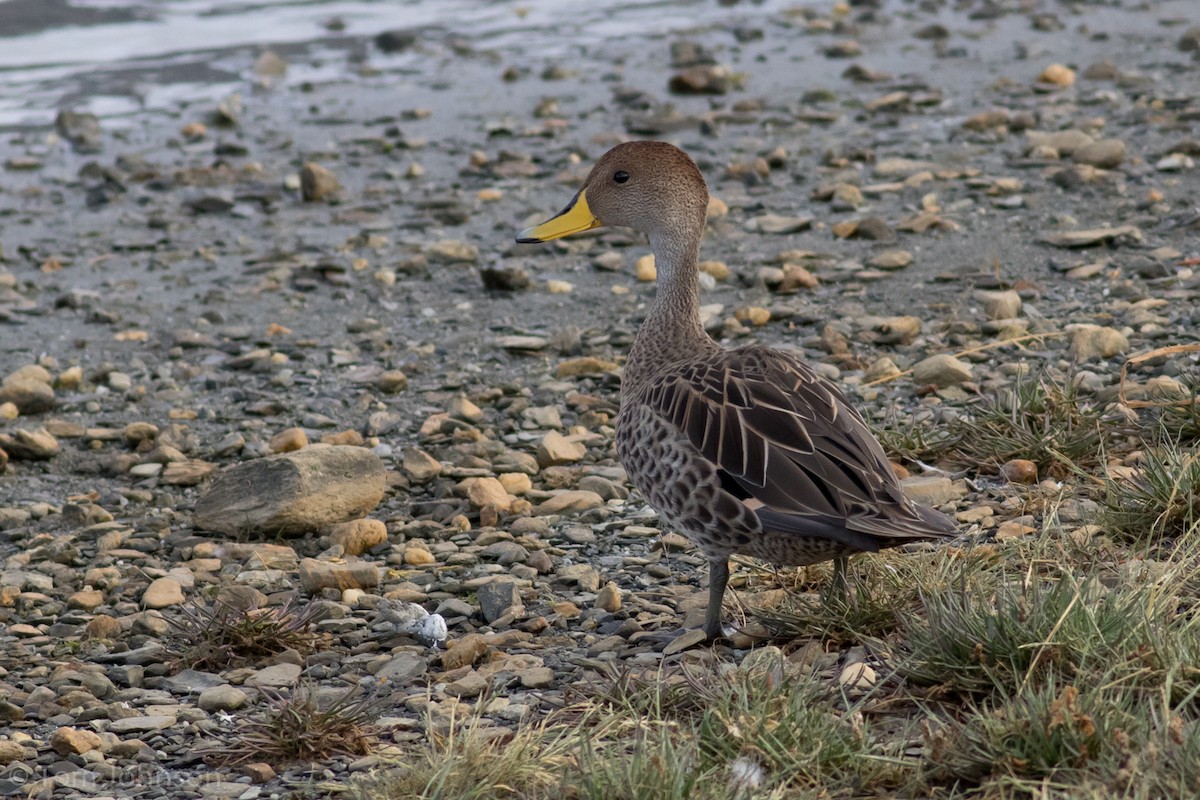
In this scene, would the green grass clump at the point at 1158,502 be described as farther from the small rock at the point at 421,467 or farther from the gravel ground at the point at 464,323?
the small rock at the point at 421,467

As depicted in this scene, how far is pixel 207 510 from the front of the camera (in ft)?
18.9

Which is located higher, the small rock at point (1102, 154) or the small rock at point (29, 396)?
the small rock at point (1102, 154)

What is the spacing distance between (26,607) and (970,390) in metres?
3.72

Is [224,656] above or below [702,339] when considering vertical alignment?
below

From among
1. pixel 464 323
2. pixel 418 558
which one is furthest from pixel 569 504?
pixel 464 323

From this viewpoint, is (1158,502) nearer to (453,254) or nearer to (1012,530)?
(1012,530)

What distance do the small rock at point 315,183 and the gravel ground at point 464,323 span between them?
0.07 ft

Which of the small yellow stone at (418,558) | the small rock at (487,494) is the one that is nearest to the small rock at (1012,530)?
the small rock at (487,494)

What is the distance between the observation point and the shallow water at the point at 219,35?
13.1m

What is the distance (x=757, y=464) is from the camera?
13.6 feet

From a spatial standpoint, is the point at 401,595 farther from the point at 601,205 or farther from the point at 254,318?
the point at 254,318

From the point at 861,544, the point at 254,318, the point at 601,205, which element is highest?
the point at 601,205

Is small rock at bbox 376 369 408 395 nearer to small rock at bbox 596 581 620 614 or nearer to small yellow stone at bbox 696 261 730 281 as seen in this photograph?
small yellow stone at bbox 696 261 730 281

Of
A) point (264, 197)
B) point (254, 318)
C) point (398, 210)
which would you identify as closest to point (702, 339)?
point (254, 318)
